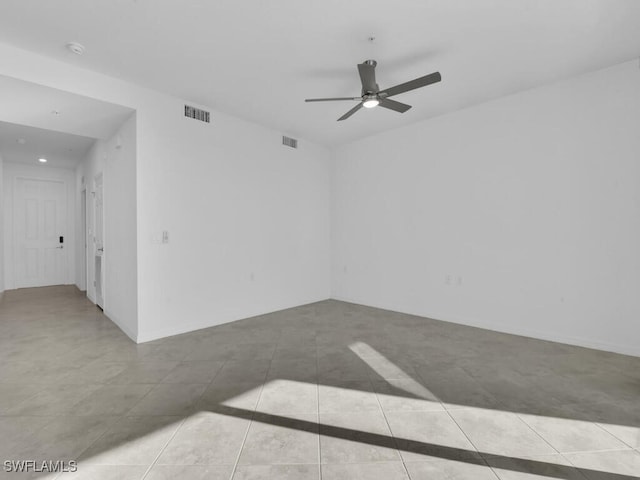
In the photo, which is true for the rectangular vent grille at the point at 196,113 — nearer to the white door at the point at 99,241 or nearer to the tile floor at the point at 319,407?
the white door at the point at 99,241

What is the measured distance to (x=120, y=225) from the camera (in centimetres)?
A: 392

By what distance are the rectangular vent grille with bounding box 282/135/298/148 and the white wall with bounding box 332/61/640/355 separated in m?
1.28

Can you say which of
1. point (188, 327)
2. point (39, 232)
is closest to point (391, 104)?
point (188, 327)

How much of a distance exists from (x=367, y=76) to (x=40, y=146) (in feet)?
20.3

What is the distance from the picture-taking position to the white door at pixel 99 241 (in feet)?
15.4

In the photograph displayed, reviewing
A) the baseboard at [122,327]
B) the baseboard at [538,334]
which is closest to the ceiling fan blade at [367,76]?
the baseboard at [538,334]

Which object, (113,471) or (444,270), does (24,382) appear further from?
(444,270)

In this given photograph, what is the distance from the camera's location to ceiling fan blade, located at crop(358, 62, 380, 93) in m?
2.66

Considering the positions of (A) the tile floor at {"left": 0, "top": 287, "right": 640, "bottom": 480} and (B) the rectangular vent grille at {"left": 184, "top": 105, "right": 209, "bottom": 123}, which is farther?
(B) the rectangular vent grille at {"left": 184, "top": 105, "right": 209, "bottom": 123}

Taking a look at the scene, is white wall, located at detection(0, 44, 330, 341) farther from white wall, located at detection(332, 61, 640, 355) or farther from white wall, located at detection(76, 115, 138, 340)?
white wall, located at detection(332, 61, 640, 355)

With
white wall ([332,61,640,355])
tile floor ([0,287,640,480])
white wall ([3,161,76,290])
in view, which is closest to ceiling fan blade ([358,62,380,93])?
white wall ([332,61,640,355])

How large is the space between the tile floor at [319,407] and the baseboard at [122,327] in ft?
0.33

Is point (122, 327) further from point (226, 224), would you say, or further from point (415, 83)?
point (415, 83)

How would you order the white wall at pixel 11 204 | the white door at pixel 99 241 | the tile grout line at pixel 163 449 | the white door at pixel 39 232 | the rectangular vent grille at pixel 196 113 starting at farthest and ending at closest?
1. the white door at pixel 39 232
2. the white wall at pixel 11 204
3. the white door at pixel 99 241
4. the rectangular vent grille at pixel 196 113
5. the tile grout line at pixel 163 449
